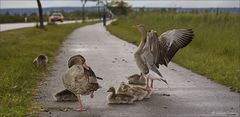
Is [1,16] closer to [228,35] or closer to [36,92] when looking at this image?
[228,35]

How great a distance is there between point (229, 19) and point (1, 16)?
54.5m

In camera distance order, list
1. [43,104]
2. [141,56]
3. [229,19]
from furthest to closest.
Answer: [229,19], [141,56], [43,104]

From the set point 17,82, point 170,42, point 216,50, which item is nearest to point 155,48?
point 170,42

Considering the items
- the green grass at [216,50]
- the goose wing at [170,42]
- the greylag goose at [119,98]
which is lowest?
the green grass at [216,50]

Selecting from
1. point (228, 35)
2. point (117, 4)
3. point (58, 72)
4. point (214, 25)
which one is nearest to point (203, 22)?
point (214, 25)

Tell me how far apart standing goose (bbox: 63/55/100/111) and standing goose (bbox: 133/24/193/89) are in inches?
58.9

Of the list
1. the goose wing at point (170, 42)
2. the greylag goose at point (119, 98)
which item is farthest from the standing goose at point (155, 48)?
the greylag goose at point (119, 98)

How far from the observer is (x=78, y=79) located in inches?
364

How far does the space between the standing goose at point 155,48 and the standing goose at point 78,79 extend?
4.91 ft

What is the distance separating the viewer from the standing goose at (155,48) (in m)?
10.5

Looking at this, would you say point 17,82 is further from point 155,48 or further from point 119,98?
point 155,48

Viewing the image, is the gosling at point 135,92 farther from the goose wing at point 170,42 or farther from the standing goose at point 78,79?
the standing goose at point 78,79

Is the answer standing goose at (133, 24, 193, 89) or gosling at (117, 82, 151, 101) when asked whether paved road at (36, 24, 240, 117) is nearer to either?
gosling at (117, 82, 151, 101)

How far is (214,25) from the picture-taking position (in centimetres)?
2923
